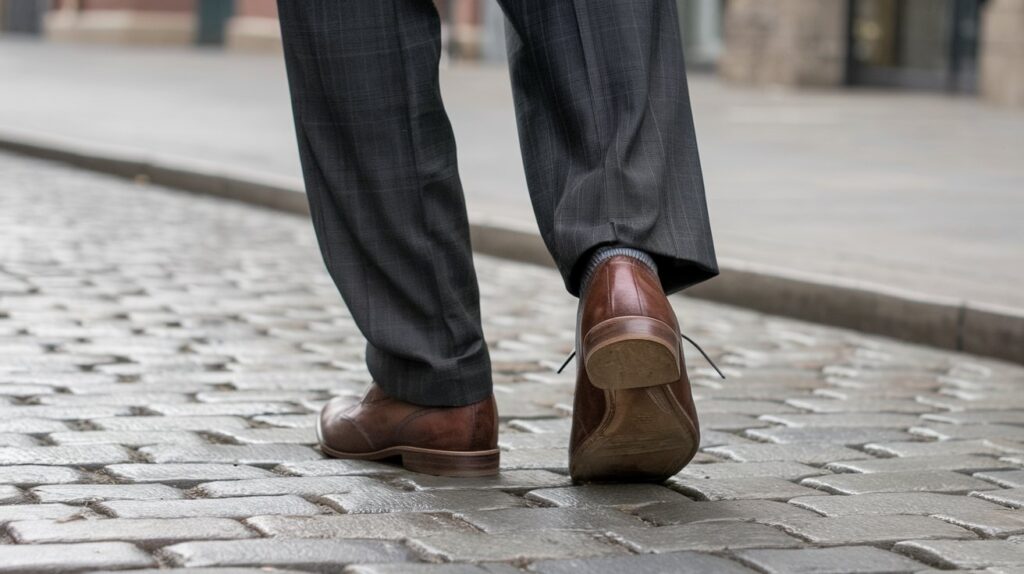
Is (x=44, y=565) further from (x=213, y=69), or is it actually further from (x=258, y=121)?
(x=213, y=69)

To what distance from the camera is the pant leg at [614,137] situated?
252 centimetres

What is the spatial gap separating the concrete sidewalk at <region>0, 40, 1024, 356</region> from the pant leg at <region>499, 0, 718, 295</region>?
2278mm

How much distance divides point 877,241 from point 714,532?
3823 mm

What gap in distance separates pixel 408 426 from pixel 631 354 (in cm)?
49

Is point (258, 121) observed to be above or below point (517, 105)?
below

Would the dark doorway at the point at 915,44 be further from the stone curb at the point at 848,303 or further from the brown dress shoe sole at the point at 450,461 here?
the brown dress shoe sole at the point at 450,461

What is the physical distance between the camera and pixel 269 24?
29000 millimetres

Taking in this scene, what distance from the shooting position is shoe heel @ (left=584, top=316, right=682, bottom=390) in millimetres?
2410

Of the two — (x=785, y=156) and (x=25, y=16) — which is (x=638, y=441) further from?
(x=25, y=16)

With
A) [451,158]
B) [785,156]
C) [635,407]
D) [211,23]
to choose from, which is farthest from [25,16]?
[635,407]

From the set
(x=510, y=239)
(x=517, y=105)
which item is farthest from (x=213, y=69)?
(x=517, y=105)

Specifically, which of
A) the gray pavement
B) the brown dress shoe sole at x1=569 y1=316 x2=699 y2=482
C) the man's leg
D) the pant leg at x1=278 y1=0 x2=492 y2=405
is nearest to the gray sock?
the man's leg

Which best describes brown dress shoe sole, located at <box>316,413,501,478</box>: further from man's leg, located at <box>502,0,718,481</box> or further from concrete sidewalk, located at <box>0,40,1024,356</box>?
concrete sidewalk, located at <box>0,40,1024,356</box>

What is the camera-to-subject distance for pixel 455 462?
2732mm
